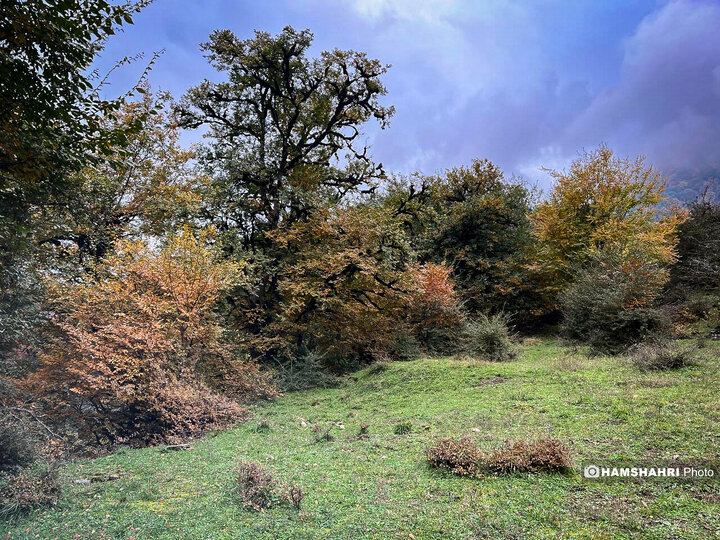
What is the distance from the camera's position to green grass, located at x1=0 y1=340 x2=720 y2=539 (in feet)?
12.2

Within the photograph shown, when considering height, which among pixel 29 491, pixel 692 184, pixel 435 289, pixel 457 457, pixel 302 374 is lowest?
pixel 302 374

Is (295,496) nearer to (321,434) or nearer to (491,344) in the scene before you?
(321,434)

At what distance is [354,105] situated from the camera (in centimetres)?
1761

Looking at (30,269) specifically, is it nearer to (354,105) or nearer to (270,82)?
(270,82)

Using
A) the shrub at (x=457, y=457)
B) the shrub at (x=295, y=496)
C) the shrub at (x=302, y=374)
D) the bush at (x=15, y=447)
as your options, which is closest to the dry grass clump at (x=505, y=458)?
the shrub at (x=457, y=457)

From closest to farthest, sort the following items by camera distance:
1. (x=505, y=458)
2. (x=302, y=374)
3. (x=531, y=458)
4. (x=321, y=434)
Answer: (x=531, y=458)
(x=505, y=458)
(x=321, y=434)
(x=302, y=374)

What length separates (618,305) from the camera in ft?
41.7

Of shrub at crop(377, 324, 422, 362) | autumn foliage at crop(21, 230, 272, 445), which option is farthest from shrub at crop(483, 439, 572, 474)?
shrub at crop(377, 324, 422, 362)

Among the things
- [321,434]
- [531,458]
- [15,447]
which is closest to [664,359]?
[531,458]

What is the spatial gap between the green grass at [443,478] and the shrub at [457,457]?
0.17 meters

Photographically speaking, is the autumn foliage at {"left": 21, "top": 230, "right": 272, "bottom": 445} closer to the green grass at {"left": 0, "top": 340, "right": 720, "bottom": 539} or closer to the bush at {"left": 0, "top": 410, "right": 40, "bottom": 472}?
the green grass at {"left": 0, "top": 340, "right": 720, "bottom": 539}

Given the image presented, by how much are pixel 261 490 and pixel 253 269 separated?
1138cm

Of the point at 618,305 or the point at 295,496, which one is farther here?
the point at 618,305

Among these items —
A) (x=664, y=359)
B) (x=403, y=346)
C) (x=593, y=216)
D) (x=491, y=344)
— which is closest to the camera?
(x=664, y=359)
